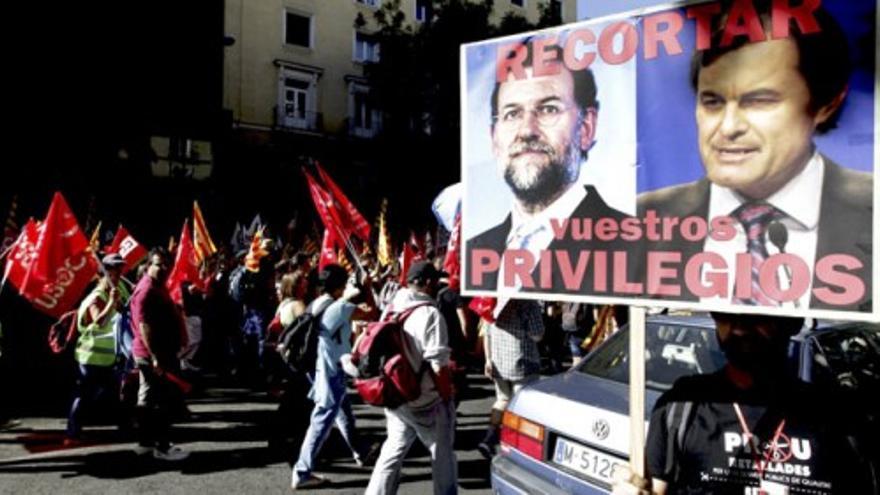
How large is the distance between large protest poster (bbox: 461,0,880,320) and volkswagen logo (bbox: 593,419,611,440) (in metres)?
1.21

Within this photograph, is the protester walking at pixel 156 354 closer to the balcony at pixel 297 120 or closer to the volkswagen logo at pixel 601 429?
the volkswagen logo at pixel 601 429

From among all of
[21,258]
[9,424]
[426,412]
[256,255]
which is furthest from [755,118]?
[256,255]

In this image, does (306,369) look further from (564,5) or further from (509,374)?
(564,5)

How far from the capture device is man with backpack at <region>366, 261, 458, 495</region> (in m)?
4.70

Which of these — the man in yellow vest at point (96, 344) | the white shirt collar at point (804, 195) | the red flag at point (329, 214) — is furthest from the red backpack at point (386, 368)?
the red flag at point (329, 214)

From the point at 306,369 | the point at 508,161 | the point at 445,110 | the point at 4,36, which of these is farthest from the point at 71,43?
the point at 508,161

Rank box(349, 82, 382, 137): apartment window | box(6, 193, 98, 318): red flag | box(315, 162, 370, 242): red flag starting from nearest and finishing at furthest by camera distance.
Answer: box(6, 193, 98, 318): red flag → box(315, 162, 370, 242): red flag → box(349, 82, 382, 137): apartment window

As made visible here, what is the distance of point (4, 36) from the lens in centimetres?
2088

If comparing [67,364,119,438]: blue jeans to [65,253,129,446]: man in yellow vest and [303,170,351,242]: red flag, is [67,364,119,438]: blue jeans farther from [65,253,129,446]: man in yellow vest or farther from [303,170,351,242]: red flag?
[303,170,351,242]: red flag

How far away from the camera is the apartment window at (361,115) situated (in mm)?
37588

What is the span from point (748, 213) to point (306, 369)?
469cm

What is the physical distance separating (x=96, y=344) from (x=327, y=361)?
2.33 meters

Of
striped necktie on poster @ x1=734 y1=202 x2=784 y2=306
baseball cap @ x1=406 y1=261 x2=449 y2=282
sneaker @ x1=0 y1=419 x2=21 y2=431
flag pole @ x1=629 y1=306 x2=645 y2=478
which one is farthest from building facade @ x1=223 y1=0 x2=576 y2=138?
striped necktie on poster @ x1=734 y1=202 x2=784 y2=306

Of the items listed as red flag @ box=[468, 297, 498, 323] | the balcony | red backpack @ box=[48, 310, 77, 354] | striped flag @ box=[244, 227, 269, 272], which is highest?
the balcony
